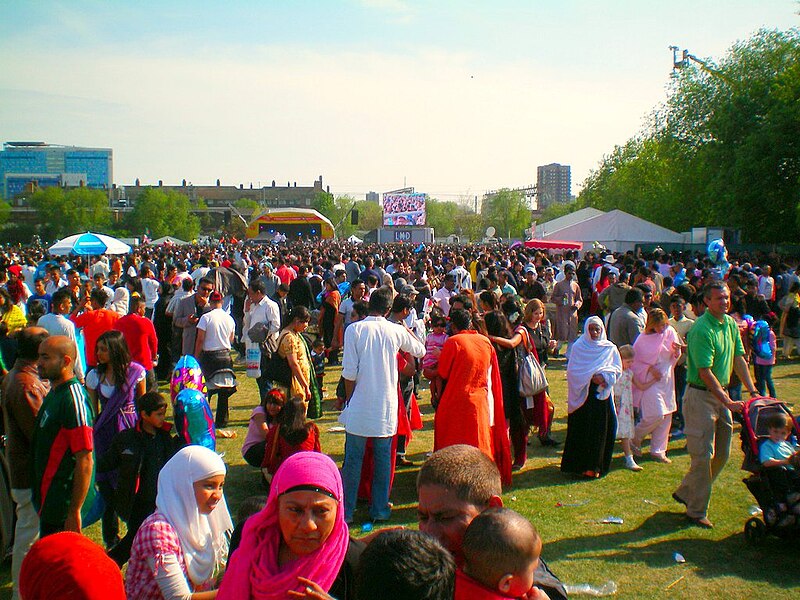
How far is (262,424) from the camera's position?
6137mm

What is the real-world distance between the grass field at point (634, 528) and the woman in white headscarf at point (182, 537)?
2220 mm

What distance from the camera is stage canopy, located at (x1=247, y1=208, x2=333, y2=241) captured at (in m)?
83.0

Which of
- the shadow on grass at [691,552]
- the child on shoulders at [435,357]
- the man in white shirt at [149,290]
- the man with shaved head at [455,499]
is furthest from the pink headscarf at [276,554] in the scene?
the man in white shirt at [149,290]

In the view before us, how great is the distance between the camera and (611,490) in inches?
269

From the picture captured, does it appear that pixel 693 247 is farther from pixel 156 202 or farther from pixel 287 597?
pixel 156 202

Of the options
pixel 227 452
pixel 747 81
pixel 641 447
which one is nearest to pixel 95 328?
pixel 227 452

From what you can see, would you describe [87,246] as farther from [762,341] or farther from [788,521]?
[788,521]

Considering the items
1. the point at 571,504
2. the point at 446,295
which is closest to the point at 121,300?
the point at 446,295

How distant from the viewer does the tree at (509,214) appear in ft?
365

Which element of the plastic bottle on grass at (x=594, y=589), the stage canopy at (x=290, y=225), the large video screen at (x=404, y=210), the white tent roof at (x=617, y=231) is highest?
the large video screen at (x=404, y=210)

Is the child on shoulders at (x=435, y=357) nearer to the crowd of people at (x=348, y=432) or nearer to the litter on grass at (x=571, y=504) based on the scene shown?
the crowd of people at (x=348, y=432)

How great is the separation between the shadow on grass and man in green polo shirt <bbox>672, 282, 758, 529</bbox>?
309 millimetres

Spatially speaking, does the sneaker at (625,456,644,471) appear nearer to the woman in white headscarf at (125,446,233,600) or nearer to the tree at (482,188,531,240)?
the woman in white headscarf at (125,446,233,600)

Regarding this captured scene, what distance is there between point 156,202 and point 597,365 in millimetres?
92586
